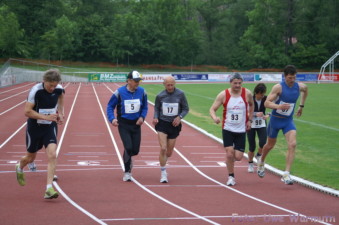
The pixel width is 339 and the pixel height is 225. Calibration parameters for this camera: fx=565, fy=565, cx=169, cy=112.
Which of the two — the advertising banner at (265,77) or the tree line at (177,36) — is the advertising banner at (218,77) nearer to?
the advertising banner at (265,77)

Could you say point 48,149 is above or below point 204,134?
above

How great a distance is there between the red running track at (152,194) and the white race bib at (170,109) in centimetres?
128

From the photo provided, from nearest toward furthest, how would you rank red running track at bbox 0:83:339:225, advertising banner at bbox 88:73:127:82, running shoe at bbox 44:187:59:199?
red running track at bbox 0:83:339:225
running shoe at bbox 44:187:59:199
advertising banner at bbox 88:73:127:82

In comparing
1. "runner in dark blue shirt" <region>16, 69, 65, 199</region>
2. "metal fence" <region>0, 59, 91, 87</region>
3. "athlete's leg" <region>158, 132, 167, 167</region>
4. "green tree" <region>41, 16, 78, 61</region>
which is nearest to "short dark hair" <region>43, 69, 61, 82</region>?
"runner in dark blue shirt" <region>16, 69, 65, 199</region>

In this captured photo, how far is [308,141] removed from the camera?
1725 centimetres

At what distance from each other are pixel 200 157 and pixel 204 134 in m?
4.88

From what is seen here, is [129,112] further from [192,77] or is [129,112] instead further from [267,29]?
[267,29]

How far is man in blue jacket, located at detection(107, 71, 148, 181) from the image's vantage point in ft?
34.6

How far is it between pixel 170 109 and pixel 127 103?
2.67 feet

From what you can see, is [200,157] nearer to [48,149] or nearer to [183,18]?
[48,149]

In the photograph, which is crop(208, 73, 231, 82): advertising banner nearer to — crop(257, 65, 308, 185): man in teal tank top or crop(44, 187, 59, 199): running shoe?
crop(257, 65, 308, 185): man in teal tank top

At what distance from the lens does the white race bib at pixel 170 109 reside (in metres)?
10.6

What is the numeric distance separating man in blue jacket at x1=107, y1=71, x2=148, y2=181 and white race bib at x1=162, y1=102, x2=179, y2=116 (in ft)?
1.22

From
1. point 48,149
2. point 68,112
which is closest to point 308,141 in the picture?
point 48,149
